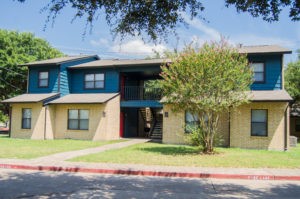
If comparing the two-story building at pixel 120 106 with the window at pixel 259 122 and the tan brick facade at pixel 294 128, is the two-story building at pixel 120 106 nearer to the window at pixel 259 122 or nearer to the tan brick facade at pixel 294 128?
the window at pixel 259 122

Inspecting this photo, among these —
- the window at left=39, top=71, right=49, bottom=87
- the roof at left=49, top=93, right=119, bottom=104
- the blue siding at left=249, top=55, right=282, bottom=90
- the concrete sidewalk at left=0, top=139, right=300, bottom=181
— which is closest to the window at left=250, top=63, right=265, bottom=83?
the blue siding at left=249, top=55, right=282, bottom=90

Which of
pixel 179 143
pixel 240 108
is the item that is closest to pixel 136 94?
pixel 179 143

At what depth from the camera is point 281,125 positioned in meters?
18.2

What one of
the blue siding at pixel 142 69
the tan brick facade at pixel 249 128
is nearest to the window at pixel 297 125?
the tan brick facade at pixel 249 128

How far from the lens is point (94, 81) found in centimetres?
2583

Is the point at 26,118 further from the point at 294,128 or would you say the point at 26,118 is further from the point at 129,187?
the point at 294,128

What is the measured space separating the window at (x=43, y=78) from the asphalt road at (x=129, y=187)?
1636cm

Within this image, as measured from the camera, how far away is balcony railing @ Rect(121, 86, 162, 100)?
25656mm

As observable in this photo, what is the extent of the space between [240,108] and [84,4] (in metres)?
14.7

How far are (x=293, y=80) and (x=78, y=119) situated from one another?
19367 millimetres

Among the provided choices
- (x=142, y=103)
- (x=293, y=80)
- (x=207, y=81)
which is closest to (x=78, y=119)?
(x=142, y=103)

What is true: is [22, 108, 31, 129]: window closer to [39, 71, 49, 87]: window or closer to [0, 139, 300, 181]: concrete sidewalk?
[39, 71, 49, 87]: window

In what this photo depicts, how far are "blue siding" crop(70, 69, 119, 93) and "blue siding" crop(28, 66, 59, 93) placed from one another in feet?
5.20

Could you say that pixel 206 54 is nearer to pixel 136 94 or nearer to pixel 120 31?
pixel 120 31
